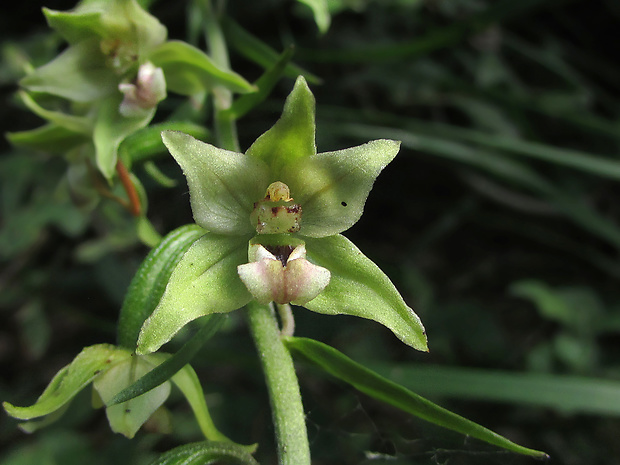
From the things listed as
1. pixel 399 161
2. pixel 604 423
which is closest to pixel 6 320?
pixel 399 161

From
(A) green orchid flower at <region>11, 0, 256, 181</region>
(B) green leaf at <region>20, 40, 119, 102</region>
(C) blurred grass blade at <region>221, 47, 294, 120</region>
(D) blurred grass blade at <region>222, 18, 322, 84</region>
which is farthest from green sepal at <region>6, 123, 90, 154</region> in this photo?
(D) blurred grass blade at <region>222, 18, 322, 84</region>

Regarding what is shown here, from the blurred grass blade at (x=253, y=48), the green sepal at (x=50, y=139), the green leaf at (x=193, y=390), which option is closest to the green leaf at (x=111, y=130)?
the green sepal at (x=50, y=139)

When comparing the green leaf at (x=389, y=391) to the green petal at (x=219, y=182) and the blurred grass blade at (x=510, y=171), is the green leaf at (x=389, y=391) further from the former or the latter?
the blurred grass blade at (x=510, y=171)

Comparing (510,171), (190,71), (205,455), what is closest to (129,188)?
(190,71)

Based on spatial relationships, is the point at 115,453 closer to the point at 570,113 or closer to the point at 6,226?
the point at 6,226

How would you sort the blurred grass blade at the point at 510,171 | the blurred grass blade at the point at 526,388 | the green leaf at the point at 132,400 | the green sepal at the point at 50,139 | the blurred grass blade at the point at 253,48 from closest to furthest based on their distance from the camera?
the green leaf at the point at 132,400 < the green sepal at the point at 50,139 < the blurred grass blade at the point at 253,48 < the blurred grass blade at the point at 526,388 < the blurred grass blade at the point at 510,171

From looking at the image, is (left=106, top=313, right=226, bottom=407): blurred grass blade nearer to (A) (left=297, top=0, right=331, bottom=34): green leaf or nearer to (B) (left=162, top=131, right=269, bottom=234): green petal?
(B) (left=162, top=131, right=269, bottom=234): green petal

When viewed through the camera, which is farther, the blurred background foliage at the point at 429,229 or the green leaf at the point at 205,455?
the blurred background foliage at the point at 429,229
